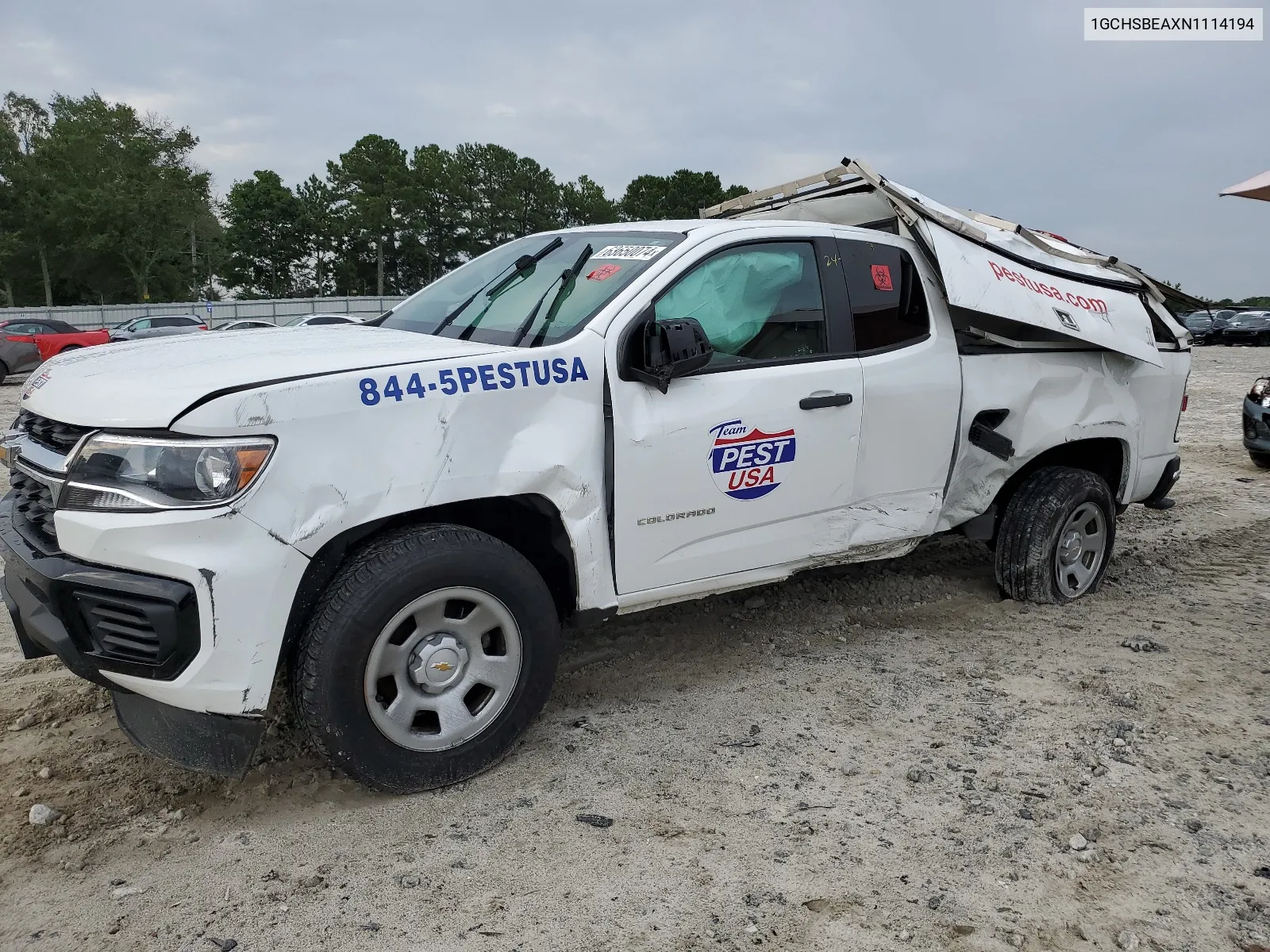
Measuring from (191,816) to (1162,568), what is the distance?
5.28 meters

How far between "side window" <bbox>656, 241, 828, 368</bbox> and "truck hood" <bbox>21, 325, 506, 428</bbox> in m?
0.81

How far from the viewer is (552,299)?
3479mm

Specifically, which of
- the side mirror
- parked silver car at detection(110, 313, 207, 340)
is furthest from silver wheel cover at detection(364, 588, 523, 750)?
parked silver car at detection(110, 313, 207, 340)

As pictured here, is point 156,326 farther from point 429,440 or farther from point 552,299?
point 429,440

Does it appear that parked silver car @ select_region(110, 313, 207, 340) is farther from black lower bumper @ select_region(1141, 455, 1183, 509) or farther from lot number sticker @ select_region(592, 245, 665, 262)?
black lower bumper @ select_region(1141, 455, 1183, 509)

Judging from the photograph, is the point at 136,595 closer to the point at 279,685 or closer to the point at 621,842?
the point at 279,685

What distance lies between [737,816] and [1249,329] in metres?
32.3

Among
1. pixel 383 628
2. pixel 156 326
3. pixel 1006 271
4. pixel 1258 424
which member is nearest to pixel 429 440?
pixel 383 628

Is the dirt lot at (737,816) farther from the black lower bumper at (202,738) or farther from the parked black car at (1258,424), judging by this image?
the parked black car at (1258,424)

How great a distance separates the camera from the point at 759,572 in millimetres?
3676

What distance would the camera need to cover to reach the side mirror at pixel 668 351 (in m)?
3.10

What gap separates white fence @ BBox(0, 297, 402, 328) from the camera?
34.6 metres

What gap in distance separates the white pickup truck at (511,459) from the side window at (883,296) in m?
0.01

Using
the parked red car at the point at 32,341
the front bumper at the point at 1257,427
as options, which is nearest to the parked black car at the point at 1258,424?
the front bumper at the point at 1257,427
